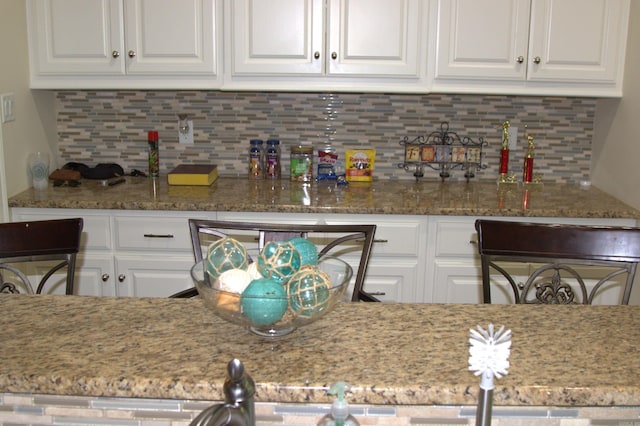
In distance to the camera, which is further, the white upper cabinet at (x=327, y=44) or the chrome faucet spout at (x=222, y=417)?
the white upper cabinet at (x=327, y=44)

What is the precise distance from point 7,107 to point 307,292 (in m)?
2.19

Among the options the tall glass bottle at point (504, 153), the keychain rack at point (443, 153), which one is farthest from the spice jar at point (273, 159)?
the tall glass bottle at point (504, 153)

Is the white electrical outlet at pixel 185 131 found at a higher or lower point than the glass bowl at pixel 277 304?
higher

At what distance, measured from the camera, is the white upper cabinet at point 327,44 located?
9.46 feet

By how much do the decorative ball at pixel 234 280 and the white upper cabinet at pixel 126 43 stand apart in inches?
76.5

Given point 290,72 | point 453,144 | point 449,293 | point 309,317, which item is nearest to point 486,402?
point 309,317

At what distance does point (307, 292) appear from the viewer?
1123mm

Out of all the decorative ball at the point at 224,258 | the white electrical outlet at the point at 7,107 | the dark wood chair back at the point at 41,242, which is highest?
the white electrical outlet at the point at 7,107

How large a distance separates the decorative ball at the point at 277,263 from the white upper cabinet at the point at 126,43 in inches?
75.7

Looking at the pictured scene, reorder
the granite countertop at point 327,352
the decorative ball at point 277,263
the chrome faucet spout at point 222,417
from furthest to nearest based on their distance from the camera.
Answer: the decorative ball at point 277,263 → the granite countertop at point 327,352 → the chrome faucet spout at point 222,417

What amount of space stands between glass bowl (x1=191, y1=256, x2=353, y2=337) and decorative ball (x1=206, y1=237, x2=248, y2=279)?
0.09 ft

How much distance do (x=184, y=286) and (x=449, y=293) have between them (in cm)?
111

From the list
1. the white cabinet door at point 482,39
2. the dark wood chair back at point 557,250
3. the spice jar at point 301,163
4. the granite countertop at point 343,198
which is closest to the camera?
Result: the dark wood chair back at point 557,250

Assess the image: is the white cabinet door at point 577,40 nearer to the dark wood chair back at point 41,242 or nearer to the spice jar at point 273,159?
the spice jar at point 273,159
